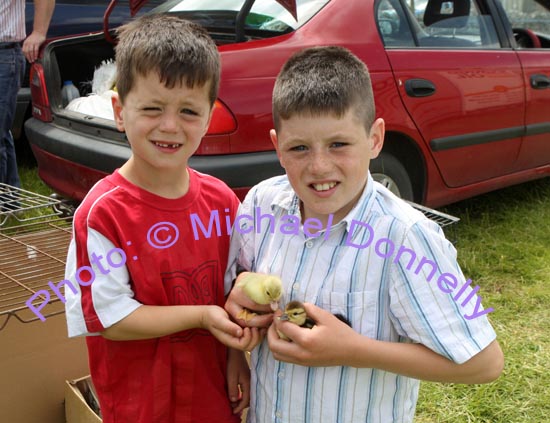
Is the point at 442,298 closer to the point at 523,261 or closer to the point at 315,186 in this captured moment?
the point at 315,186

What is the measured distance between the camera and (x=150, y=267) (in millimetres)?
1385

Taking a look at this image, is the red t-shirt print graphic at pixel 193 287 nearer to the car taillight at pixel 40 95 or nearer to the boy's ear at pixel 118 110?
the boy's ear at pixel 118 110

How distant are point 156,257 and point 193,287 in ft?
0.39

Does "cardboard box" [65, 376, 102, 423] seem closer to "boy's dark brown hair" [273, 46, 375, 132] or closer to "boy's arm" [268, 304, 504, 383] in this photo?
"boy's arm" [268, 304, 504, 383]

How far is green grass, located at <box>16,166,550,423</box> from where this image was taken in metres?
2.42

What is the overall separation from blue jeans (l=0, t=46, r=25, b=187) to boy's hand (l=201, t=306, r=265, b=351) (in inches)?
117

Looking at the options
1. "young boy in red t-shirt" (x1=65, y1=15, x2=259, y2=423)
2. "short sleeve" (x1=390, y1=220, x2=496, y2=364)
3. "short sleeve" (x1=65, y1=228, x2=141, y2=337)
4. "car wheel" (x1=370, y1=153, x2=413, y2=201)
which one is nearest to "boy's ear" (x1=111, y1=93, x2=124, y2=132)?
"young boy in red t-shirt" (x1=65, y1=15, x2=259, y2=423)

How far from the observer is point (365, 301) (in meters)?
1.28

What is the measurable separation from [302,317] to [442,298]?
0.27 m

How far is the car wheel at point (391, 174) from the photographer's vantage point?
3.40 meters

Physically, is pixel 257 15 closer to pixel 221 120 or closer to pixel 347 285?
pixel 221 120

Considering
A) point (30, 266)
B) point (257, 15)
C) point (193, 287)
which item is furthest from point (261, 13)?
point (193, 287)

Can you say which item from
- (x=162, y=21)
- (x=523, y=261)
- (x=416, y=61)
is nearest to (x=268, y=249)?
(x=162, y=21)

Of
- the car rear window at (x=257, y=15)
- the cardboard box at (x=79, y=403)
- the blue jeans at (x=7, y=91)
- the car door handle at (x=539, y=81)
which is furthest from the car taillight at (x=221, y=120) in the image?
the car door handle at (x=539, y=81)
